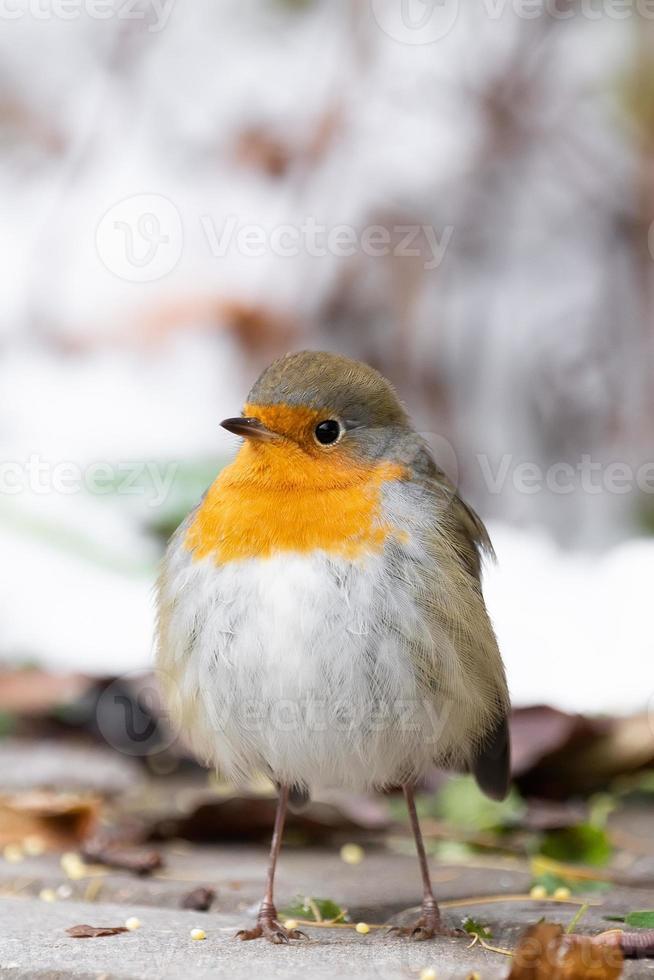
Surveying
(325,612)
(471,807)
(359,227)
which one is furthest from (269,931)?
(359,227)

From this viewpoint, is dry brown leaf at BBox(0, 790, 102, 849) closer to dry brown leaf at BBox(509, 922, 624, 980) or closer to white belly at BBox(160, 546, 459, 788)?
white belly at BBox(160, 546, 459, 788)

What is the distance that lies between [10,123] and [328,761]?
21.3ft

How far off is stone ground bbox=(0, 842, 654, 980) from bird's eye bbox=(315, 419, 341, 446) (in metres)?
1.03

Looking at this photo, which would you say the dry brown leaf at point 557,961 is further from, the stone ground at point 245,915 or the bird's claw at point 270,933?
the bird's claw at point 270,933

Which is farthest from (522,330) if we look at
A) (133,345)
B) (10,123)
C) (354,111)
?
(10,123)

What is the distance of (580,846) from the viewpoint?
11.0 feet

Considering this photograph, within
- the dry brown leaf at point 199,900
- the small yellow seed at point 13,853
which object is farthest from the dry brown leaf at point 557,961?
the small yellow seed at point 13,853

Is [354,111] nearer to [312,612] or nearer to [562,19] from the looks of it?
[562,19]

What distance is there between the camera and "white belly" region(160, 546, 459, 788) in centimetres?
260

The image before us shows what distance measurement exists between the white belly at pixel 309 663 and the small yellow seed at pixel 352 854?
2.38ft

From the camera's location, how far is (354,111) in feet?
25.1

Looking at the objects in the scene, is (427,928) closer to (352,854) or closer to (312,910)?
(312,910)

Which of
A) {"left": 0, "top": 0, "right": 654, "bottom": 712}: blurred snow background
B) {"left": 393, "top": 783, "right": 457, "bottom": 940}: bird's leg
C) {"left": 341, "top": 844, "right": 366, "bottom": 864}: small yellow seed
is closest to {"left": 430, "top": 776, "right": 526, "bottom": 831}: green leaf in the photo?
{"left": 341, "top": 844, "right": 366, "bottom": 864}: small yellow seed

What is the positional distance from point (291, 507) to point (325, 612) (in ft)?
0.81
